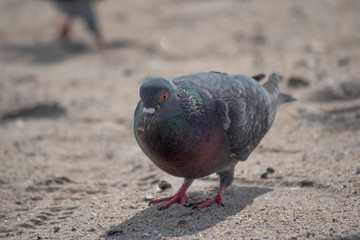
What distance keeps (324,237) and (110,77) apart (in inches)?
207

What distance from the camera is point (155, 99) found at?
3.54 meters

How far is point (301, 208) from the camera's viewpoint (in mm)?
3963

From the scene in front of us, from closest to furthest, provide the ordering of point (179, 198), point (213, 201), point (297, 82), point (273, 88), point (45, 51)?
point (213, 201)
point (179, 198)
point (273, 88)
point (297, 82)
point (45, 51)

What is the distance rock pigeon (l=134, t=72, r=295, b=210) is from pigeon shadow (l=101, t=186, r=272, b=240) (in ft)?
0.34

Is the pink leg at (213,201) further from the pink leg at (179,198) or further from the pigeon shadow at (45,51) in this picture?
the pigeon shadow at (45,51)

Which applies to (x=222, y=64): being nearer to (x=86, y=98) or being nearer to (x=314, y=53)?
(x=314, y=53)

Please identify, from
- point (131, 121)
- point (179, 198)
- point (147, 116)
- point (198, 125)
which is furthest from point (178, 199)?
point (131, 121)

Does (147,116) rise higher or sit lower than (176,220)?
higher

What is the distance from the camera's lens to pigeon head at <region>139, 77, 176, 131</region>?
3512 mm

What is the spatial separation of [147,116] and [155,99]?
0.15 metres

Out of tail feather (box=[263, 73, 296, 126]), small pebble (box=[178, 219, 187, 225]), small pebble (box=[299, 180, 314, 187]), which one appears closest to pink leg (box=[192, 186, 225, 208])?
small pebble (box=[178, 219, 187, 225])

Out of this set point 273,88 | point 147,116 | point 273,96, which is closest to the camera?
point 147,116

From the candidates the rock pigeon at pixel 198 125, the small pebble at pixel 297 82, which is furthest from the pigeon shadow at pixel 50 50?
the rock pigeon at pixel 198 125

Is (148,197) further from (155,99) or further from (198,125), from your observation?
(155,99)
